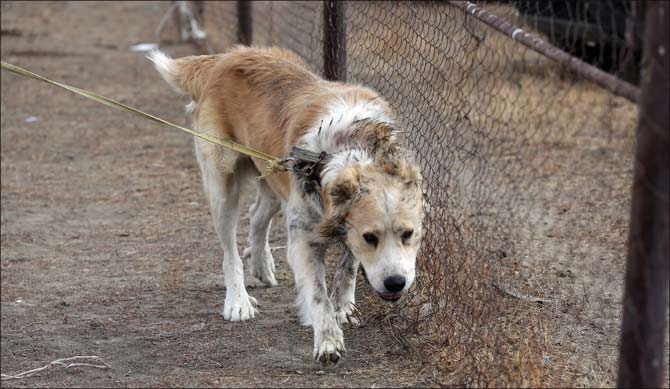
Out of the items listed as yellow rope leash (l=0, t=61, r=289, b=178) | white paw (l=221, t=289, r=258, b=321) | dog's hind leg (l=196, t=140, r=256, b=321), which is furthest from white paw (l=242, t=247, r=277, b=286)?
yellow rope leash (l=0, t=61, r=289, b=178)

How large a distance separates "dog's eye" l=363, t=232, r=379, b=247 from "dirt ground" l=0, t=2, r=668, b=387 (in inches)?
24.6

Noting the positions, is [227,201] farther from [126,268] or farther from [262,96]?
[126,268]

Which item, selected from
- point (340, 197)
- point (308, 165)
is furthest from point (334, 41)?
point (340, 197)

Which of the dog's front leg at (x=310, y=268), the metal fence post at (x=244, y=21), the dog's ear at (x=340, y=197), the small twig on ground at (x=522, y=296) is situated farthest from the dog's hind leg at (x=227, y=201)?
the metal fence post at (x=244, y=21)

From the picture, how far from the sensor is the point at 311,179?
15.8ft

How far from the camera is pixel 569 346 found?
484 cm

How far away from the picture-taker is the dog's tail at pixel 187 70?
6.11 meters

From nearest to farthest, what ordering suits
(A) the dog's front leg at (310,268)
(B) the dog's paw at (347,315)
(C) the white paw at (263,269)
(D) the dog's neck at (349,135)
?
(D) the dog's neck at (349,135), (A) the dog's front leg at (310,268), (B) the dog's paw at (347,315), (C) the white paw at (263,269)

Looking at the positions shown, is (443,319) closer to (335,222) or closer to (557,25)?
(335,222)

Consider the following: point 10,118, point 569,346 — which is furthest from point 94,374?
point 10,118

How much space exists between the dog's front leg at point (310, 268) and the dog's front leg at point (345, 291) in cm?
25

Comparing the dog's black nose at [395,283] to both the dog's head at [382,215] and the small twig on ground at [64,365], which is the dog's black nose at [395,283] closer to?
the dog's head at [382,215]

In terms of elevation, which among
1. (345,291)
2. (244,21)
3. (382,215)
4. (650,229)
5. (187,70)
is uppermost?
(650,229)

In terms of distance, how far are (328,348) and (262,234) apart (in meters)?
1.70
